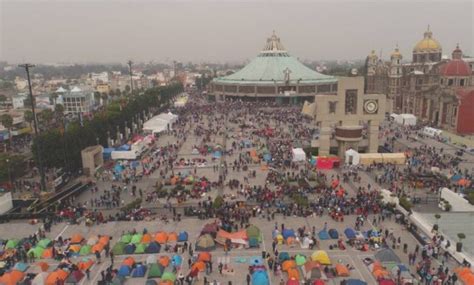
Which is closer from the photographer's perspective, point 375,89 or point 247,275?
point 247,275

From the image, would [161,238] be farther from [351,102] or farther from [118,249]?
[351,102]

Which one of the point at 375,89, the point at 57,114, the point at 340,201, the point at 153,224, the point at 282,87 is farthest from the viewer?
the point at 282,87

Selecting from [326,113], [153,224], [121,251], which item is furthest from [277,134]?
[121,251]

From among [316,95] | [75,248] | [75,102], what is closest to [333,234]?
[75,248]

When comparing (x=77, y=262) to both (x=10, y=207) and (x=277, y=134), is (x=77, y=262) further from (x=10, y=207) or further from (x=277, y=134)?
(x=277, y=134)

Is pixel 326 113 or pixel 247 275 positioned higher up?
pixel 326 113

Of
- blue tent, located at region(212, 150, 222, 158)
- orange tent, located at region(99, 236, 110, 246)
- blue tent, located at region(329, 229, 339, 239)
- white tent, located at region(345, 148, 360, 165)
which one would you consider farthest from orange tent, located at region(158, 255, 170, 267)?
white tent, located at region(345, 148, 360, 165)
